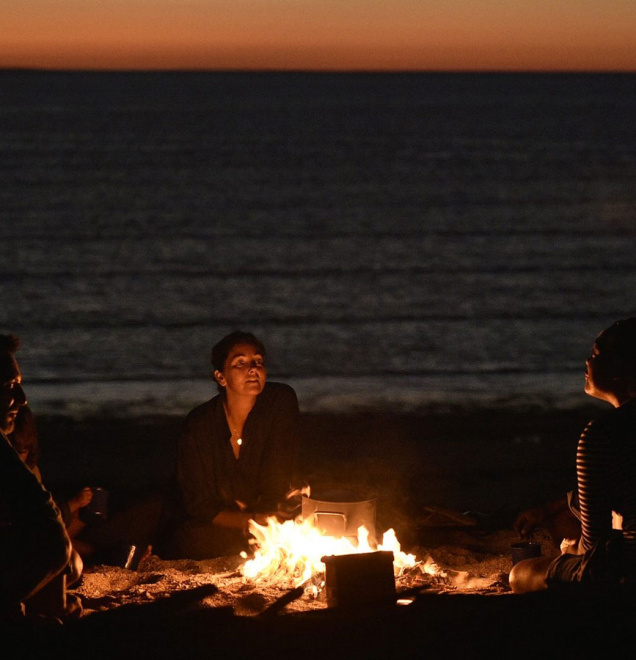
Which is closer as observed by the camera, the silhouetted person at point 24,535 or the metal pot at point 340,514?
the silhouetted person at point 24,535

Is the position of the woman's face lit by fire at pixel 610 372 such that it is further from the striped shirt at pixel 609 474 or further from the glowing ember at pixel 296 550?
the glowing ember at pixel 296 550

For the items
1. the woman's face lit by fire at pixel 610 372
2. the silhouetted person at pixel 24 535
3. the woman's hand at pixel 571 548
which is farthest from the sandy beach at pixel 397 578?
the woman's face lit by fire at pixel 610 372

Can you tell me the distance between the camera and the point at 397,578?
5141 mm

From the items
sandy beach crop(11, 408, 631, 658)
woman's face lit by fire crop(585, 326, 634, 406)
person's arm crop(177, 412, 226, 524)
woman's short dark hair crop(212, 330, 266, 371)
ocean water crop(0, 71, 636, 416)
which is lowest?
sandy beach crop(11, 408, 631, 658)

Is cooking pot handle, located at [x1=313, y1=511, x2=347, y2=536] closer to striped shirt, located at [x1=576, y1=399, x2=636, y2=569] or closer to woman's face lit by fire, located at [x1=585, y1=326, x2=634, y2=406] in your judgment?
striped shirt, located at [x1=576, y1=399, x2=636, y2=569]

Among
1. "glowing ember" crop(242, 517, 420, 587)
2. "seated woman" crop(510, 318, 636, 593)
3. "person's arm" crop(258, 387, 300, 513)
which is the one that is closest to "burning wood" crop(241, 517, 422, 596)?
"glowing ember" crop(242, 517, 420, 587)

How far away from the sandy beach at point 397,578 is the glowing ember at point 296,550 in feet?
0.34

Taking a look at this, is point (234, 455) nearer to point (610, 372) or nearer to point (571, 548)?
point (571, 548)

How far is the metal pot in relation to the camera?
488 cm

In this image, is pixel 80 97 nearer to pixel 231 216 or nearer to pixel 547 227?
pixel 231 216

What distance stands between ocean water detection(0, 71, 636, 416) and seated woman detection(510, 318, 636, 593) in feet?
21.8

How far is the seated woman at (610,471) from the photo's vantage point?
3.83 m

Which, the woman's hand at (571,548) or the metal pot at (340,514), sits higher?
the metal pot at (340,514)

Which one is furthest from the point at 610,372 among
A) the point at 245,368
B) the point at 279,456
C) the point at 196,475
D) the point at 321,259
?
the point at 321,259
